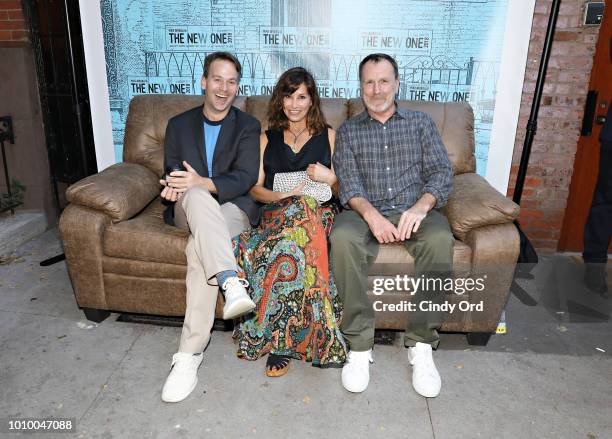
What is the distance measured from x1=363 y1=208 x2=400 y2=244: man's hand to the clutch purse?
265mm

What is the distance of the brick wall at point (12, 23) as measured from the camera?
3.08 meters

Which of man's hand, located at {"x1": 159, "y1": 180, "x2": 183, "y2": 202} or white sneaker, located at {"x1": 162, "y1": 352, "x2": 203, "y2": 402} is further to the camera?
man's hand, located at {"x1": 159, "y1": 180, "x2": 183, "y2": 202}

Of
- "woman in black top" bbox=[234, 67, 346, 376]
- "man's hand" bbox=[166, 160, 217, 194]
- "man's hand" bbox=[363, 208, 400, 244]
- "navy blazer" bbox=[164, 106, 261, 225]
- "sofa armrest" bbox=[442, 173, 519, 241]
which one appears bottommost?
"woman in black top" bbox=[234, 67, 346, 376]

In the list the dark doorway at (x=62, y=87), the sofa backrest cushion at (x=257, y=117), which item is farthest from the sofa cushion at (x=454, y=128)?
the dark doorway at (x=62, y=87)

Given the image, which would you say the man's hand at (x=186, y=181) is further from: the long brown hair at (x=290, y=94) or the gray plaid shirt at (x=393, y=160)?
the gray plaid shirt at (x=393, y=160)

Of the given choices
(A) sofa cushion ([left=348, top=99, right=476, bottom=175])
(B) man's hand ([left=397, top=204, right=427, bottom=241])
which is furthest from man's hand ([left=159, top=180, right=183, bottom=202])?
(A) sofa cushion ([left=348, top=99, right=476, bottom=175])

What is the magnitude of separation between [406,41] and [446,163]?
109 centimetres

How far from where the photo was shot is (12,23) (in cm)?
310

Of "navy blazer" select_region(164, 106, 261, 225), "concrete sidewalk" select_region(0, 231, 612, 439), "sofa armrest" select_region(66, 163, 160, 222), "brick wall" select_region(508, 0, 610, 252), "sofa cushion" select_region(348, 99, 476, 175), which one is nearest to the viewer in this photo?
"concrete sidewalk" select_region(0, 231, 612, 439)

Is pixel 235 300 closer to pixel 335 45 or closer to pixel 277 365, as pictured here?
pixel 277 365

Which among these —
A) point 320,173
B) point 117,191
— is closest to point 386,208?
point 320,173

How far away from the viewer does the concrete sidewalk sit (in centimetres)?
158

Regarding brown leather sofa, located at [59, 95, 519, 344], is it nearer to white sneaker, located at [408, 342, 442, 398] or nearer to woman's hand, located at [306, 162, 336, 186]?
white sneaker, located at [408, 342, 442, 398]

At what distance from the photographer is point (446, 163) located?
209 cm
